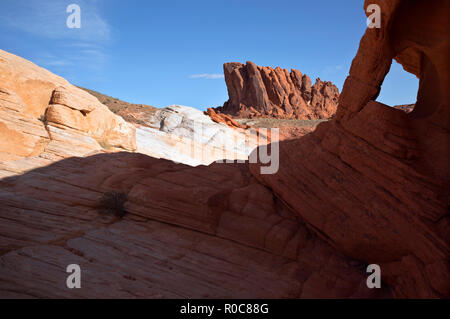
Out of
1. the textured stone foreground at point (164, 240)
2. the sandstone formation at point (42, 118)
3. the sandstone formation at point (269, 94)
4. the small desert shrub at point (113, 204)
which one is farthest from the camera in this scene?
the sandstone formation at point (269, 94)

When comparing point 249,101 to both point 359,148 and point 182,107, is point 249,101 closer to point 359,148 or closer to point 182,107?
point 182,107

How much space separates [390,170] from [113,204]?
21.5ft

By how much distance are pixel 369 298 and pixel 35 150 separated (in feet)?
36.4

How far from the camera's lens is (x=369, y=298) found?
5082 millimetres

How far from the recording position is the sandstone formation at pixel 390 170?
16.4ft

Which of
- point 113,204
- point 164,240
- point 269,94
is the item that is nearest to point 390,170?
point 164,240

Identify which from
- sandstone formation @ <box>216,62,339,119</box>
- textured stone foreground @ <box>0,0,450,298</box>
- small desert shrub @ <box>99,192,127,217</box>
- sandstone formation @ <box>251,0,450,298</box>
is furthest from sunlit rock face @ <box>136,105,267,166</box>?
sandstone formation @ <box>216,62,339,119</box>

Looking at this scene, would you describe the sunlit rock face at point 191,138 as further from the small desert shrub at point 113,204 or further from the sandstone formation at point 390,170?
the sandstone formation at point 390,170

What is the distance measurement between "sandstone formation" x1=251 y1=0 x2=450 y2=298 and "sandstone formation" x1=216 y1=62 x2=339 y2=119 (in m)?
42.7

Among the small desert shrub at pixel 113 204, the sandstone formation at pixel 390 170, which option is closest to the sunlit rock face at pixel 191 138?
the small desert shrub at pixel 113 204

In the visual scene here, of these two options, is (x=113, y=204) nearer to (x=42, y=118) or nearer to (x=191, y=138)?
(x=42, y=118)

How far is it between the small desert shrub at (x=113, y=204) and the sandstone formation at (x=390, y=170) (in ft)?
13.3

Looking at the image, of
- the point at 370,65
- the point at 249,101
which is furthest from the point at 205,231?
the point at 249,101

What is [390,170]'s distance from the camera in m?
5.68
